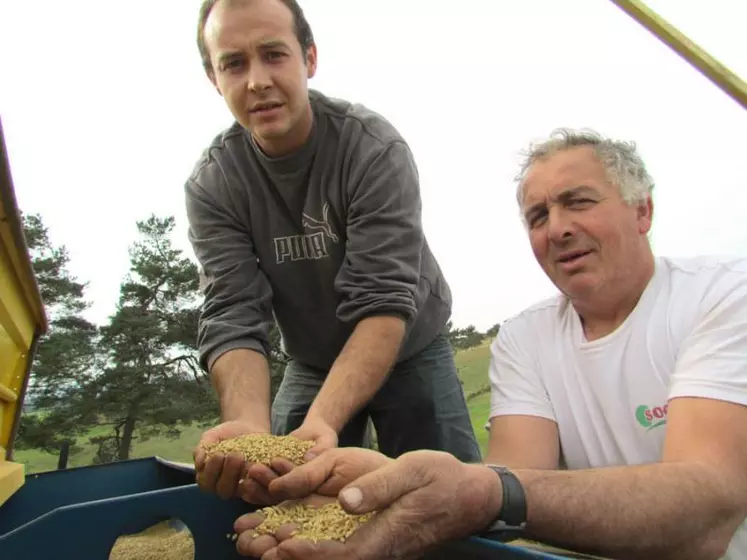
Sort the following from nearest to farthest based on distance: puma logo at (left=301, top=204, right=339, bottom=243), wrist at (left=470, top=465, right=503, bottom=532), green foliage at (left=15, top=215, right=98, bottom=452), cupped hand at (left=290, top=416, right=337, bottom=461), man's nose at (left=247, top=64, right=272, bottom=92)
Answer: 1. wrist at (left=470, top=465, right=503, bottom=532)
2. cupped hand at (left=290, top=416, right=337, bottom=461)
3. man's nose at (left=247, top=64, right=272, bottom=92)
4. puma logo at (left=301, top=204, right=339, bottom=243)
5. green foliage at (left=15, top=215, right=98, bottom=452)

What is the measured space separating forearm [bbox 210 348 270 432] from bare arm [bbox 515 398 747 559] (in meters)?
0.77

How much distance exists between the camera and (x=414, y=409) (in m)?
2.26

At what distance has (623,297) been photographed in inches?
59.7

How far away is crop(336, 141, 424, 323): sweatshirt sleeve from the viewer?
186 centimetres

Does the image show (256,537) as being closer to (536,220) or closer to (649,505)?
(649,505)

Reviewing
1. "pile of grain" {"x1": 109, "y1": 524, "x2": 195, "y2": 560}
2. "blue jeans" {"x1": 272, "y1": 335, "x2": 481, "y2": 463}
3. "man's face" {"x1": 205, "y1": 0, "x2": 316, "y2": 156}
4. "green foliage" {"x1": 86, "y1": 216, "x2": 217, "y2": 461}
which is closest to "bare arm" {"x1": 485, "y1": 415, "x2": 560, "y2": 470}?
"blue jeans" {"x1": 272, "y1": 335, "x2": 481, "y2": 463}

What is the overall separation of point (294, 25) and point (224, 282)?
79 cm

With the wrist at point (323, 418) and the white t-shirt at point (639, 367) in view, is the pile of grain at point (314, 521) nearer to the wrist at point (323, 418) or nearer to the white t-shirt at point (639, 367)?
the wrist at point (323, 418)

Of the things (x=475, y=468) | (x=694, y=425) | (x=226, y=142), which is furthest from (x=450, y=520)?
(x=226, y=142)

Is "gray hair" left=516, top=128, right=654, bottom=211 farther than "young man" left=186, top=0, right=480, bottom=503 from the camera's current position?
No

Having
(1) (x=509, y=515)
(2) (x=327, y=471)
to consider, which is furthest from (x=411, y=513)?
(2) (x=327, y=471)

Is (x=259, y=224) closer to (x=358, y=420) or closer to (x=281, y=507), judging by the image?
(x=358, y=420)

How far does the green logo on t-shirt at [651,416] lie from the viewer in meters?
1.39

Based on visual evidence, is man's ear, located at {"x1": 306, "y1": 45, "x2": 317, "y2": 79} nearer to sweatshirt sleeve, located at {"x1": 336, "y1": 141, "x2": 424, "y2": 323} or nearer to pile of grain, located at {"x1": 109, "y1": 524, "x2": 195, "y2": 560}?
sweatshirt sleeve, located at {"x1": 336, "y1": 141, "x2": 424, "y2": 323}
